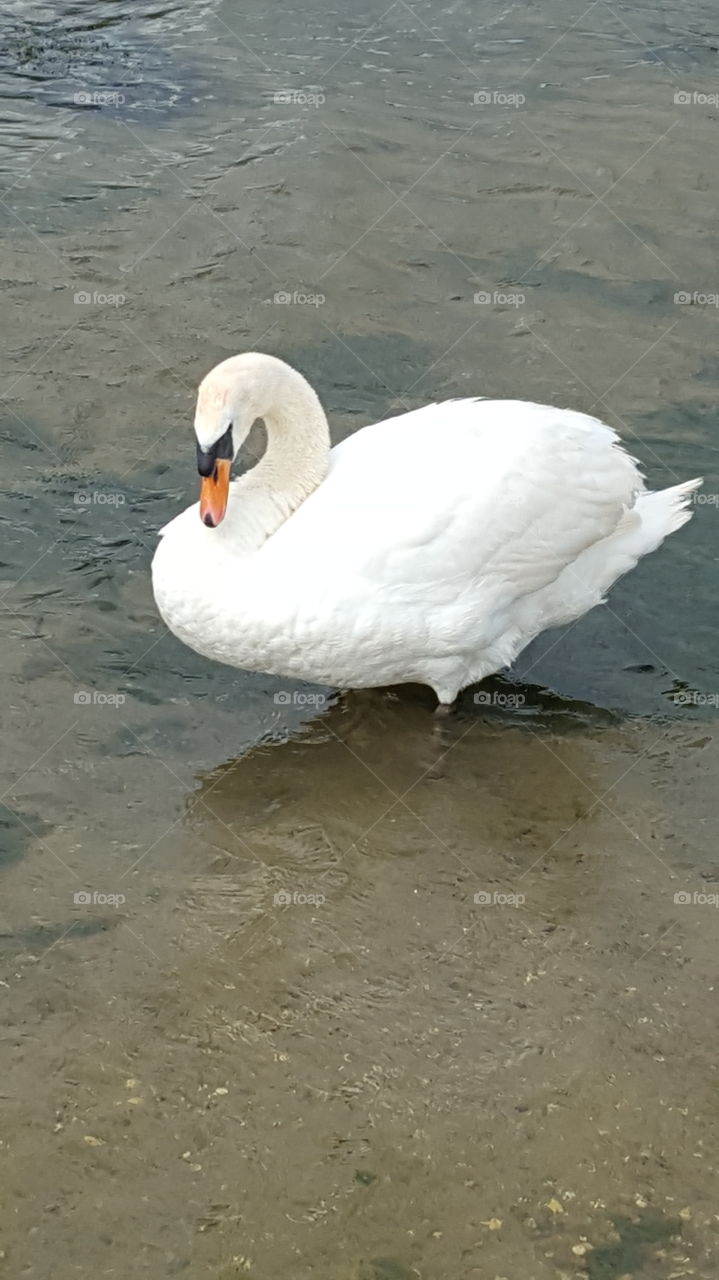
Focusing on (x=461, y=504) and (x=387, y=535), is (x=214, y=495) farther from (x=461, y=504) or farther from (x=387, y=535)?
(x=461, y=504)

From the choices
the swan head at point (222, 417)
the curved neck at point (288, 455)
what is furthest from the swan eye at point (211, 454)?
the curved neck at point (288, 455)

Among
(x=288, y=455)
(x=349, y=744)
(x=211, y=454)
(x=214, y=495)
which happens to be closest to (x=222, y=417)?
(x=211, y=454)

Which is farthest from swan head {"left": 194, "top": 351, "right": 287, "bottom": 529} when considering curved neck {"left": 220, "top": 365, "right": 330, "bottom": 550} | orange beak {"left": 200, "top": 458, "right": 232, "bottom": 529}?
curved neck {"left": 220, "top": 365, "right": 330, "bottom": 550}

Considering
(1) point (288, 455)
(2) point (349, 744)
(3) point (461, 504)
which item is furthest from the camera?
(2) point (349, 744)

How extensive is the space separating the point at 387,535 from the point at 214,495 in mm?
703

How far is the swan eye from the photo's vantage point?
6.18 m

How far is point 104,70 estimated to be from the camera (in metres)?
11.7

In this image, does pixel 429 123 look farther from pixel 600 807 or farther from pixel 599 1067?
pixel 599 1067

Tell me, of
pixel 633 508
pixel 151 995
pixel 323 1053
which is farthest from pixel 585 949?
pixel 633 508

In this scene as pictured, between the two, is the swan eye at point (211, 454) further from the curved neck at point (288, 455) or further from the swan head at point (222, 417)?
the curved neck at point (288, 455)

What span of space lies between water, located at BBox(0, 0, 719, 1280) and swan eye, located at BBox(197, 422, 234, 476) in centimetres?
129

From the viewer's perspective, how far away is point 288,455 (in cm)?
674

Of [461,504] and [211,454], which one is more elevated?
[211,454]

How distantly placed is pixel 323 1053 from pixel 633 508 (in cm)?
297
